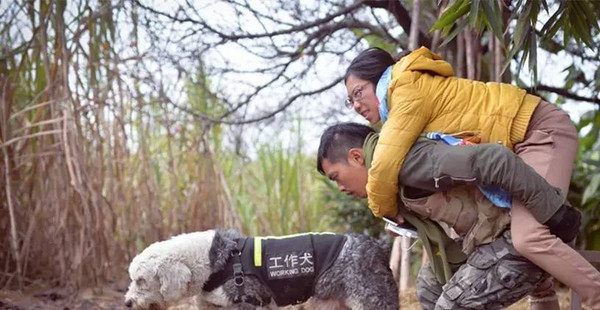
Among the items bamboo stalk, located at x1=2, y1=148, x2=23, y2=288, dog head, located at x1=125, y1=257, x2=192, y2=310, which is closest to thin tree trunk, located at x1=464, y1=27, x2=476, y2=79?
dog head, located at x1=125, y1=257, x2=192, y2=310

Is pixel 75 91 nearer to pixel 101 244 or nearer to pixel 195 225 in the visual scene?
pixel 101 244

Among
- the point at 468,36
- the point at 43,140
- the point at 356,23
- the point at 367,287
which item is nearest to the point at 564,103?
the point at 468,36

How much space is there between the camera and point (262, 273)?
3537mm

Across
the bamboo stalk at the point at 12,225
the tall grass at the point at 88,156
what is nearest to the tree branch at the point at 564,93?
the tall grass at the point at 88,156

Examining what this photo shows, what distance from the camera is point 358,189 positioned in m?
3.17

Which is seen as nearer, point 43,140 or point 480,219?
point 480,219

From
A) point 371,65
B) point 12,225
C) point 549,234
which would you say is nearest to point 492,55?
point 371,65

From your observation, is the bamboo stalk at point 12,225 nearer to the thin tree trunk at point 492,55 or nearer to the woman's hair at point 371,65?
the woman's hair at point 371,65

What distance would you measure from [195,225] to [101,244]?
97 centimetres

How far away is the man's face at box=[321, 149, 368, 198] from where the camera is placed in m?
3.12

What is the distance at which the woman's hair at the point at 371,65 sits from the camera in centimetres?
312

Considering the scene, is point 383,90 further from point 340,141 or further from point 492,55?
point 492,55

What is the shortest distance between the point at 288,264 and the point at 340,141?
678 millimetres

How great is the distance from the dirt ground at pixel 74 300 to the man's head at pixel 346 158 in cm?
204
